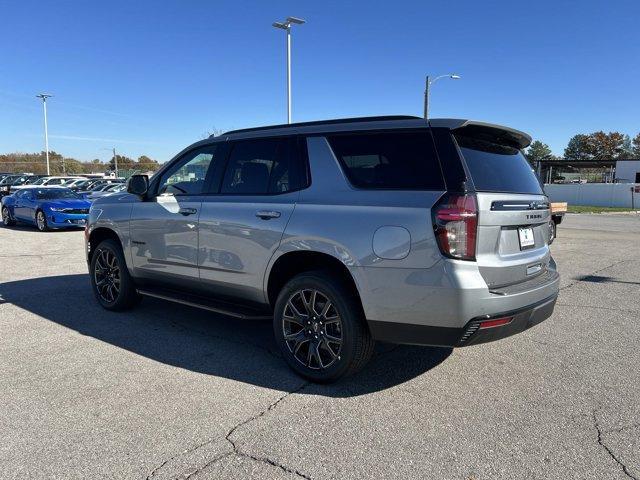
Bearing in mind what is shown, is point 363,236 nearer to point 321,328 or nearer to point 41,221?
point 321,328

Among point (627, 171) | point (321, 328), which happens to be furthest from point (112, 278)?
point (627, 171)

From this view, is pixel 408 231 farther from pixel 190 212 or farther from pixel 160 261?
pixel 160 261

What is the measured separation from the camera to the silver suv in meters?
3.26

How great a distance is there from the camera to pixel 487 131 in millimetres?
3768

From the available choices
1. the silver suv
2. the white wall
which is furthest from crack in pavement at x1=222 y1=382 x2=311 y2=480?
the white wall

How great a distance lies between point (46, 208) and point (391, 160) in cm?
1444

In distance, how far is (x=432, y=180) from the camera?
3.37 metres

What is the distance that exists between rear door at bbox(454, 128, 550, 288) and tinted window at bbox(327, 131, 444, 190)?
0.24 metres

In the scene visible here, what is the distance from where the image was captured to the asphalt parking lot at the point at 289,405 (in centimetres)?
278

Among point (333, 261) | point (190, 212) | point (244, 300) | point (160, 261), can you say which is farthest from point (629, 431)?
point (160, 261)

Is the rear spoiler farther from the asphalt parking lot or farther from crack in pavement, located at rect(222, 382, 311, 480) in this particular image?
crack in pavement, located at rect(222, 382, 311, 480)

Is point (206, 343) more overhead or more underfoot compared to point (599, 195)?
more underfoot

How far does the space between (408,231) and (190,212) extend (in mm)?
2346

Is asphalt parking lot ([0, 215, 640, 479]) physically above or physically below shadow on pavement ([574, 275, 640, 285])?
below
